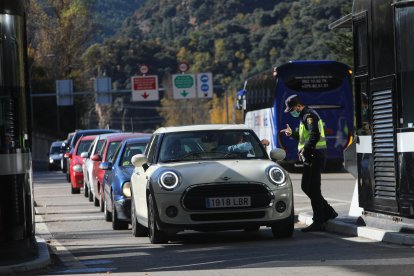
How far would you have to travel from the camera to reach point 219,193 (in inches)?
550

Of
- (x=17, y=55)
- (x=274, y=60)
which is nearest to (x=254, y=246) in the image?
(x=17, y=55)

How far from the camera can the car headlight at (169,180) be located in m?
14.0

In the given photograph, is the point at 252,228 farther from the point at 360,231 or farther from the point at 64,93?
the point at 64,93

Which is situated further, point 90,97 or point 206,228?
point 90,97

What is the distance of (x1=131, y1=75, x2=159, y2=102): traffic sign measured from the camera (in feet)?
262

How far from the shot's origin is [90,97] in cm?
10625

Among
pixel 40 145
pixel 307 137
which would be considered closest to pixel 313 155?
pixel 307 137

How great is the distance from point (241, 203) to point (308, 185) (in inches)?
75.8

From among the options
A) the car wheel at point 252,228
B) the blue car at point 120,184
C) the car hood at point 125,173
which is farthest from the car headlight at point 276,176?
the car hood at point 125,173

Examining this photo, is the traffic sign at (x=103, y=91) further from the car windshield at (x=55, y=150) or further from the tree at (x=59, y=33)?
the car windshield at (x=55, y=150)

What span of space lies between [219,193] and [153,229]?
1.07 m

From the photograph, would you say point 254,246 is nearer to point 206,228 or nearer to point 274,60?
point 206,228

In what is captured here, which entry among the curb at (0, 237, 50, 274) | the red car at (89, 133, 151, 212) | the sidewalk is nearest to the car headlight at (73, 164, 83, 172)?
the red car at (89, 133, 151, 212)

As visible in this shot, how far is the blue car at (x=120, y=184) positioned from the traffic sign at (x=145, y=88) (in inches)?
2355
